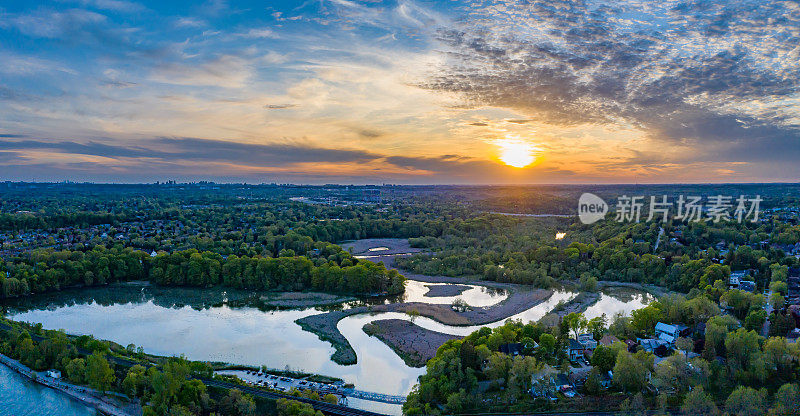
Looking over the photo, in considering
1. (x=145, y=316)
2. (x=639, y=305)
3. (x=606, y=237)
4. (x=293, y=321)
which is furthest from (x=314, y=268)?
(x=606, y=237)

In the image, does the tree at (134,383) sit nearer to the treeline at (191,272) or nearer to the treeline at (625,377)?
the treeline at (625,377)

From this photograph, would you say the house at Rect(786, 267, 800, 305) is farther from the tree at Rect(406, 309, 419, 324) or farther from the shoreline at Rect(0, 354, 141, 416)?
the shoreline at Rect(0, 354, 141, 416)

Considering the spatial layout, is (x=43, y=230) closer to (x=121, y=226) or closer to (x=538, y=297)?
(x=121, y=226)

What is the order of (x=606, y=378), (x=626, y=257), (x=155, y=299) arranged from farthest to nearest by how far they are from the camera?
(x=626, y=257)
(x=155, y=299)
(x=606, y=378)

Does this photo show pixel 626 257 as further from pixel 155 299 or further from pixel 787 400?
pixel 155 299

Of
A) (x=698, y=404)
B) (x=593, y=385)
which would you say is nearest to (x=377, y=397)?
(x=593, y=385)

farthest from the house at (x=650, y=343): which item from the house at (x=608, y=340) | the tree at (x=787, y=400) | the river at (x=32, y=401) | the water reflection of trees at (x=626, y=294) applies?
the river at (x=32, y=401)

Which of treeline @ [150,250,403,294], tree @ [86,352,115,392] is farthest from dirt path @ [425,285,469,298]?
tree @ [86,352,115,392]
